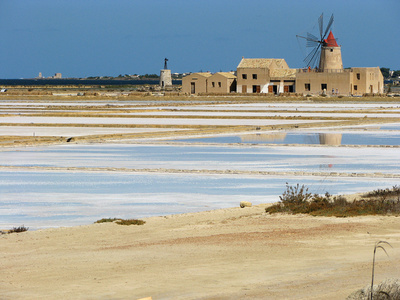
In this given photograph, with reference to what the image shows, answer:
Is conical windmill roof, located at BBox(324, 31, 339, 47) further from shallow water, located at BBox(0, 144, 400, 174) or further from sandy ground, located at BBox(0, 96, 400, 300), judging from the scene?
sandy ground, located at BBox(0, 96, 400, 300)

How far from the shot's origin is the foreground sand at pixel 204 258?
19.0 ft

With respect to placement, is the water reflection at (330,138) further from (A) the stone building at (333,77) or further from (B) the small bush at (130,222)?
(A) the stone building at (333,77)

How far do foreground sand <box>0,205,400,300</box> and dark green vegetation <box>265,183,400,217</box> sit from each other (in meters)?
0.19

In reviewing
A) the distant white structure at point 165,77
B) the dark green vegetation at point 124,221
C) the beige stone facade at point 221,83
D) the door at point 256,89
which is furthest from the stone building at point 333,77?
the dark green vegetation at point 124,221

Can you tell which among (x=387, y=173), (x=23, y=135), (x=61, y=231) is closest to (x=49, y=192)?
(x=61, y=231)

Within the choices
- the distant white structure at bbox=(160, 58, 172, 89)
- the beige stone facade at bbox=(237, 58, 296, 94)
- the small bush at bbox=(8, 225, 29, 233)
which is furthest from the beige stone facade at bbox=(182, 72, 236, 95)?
the small bush at bbox=(8, 225, 29, 233)

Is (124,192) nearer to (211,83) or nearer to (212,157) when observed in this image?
(212,157)

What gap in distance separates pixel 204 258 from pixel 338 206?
3.00 meters

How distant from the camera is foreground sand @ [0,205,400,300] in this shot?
5778mm

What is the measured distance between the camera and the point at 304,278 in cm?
606

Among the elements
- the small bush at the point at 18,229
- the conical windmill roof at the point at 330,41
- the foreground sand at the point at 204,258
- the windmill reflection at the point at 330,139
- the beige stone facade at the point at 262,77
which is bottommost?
the foreground sand at the point at 204,258

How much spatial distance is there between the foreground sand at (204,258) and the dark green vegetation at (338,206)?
0.19 meters

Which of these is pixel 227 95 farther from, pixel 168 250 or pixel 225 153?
pixel 168 250

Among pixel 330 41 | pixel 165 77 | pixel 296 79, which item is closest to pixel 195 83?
pixel 296 79
